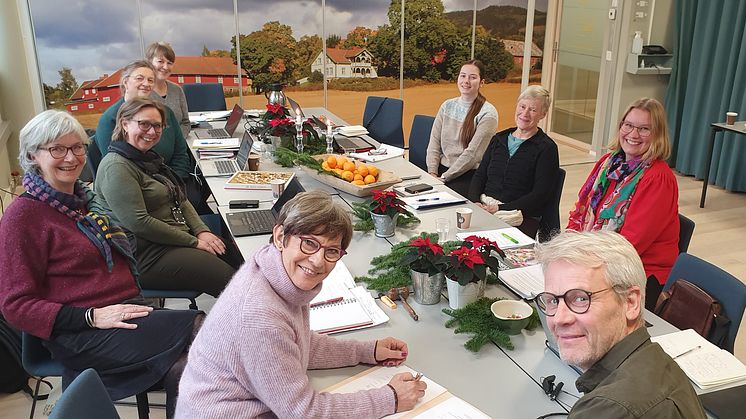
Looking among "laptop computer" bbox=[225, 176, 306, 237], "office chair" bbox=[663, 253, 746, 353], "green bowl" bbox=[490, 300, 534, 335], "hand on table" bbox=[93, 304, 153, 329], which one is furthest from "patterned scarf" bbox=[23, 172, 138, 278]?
"office chair" bbox=[663, 253, 746, 353]

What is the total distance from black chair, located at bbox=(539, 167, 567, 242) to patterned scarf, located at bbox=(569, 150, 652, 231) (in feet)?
1.07

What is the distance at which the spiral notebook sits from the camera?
2043mm

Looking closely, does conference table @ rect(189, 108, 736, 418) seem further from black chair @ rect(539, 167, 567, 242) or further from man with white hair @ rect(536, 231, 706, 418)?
black chair @ rect(539, 167, 567, 242)

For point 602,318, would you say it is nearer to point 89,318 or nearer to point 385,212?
point 385,212

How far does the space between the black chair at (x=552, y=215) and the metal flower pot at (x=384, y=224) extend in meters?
1.22

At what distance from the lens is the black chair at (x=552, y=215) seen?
361 centimetres

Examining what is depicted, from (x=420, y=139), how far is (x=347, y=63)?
95.2 inches

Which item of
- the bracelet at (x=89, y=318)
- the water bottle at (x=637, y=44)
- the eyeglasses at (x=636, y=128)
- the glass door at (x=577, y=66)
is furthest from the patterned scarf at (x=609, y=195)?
the glass door at (x=577, y=66)

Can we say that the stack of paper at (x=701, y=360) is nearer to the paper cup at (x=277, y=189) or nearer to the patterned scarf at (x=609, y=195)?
the patterned scarf at (x=609, y=195)

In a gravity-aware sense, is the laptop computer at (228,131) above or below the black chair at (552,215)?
above

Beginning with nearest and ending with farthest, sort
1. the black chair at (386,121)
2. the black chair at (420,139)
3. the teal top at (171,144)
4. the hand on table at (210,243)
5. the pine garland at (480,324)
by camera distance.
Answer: the pine garland at (480,324) < the hand on table at (210,243) < the teal top at (171,144) < the black chair at (420,139) < the black chair at (386,121)

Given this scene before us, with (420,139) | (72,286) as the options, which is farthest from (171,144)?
(420,139)

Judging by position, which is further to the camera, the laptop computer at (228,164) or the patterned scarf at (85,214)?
the laptop computer at (228,164)

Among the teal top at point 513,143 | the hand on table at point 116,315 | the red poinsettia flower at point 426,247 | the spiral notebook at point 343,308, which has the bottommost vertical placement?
the hand on table at point 116,315
